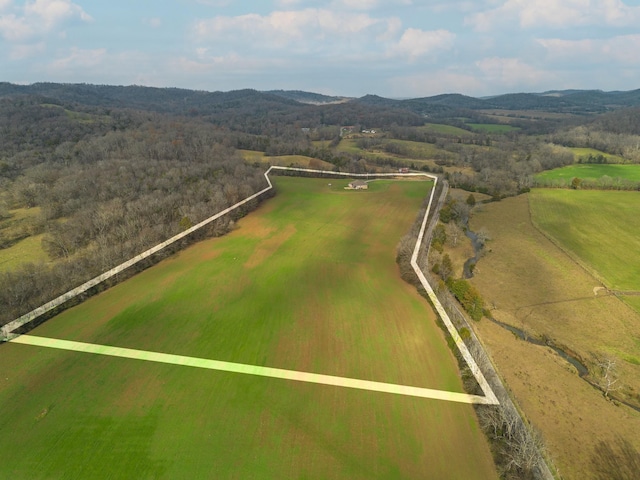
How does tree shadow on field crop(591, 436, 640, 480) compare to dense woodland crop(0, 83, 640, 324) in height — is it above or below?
below

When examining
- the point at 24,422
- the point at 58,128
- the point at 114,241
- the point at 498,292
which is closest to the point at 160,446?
the point at 24,422

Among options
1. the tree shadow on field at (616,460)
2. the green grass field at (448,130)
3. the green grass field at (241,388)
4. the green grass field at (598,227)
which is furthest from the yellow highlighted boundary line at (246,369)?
the green grass field at (448,130)

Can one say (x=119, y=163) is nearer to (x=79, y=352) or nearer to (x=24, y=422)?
(x=79, y=352)

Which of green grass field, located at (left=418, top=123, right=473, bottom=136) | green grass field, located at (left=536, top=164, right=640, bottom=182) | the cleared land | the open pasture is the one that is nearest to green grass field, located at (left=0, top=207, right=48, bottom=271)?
the cleared land

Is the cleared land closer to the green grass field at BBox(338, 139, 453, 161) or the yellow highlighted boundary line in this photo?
the yellow highlighted boundary line

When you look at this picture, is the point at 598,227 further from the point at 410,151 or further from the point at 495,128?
the point at 495,128

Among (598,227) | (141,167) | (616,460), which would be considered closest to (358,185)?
(598,227)
